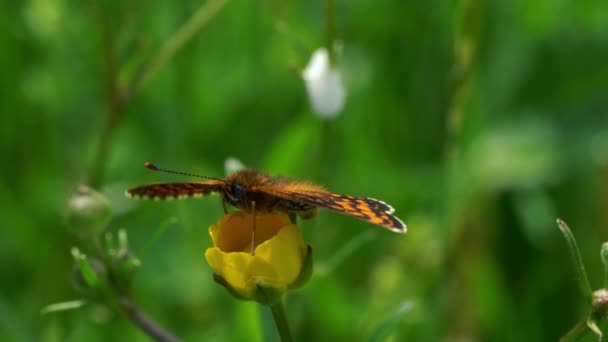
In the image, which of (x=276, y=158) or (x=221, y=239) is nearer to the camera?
(x=221, y=239)

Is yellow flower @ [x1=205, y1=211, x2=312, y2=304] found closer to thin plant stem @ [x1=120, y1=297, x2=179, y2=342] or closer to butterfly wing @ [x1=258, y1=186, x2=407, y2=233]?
butterfly wing @ [x1=258, y1=186, x2=407, y2=233]

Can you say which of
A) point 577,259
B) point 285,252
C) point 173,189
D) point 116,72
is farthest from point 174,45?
point 577,259

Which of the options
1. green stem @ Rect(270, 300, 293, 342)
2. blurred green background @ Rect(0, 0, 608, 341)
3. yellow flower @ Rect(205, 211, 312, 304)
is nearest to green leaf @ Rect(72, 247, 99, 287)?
yellow flower @ Rect(205, 211, 312, 304)

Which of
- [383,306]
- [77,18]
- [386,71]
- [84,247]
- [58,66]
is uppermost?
[77,18]

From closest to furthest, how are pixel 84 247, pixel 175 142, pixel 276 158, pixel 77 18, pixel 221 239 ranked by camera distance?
1. pixel 221 239
2. pixel 276 158
3. pixel 84 247
4. pixel 175 142
5. pixel 77 18

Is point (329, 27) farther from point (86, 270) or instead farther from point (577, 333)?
point (577, 333)

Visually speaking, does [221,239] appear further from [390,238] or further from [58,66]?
[58,66]

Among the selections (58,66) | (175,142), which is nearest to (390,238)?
(175,142)

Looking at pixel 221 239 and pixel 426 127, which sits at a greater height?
pixel 426 127
